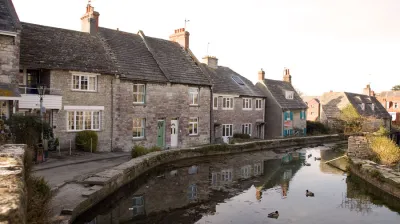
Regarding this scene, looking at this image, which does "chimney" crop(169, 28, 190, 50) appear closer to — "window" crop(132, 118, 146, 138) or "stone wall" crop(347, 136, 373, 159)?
"window" crop(132, 118, 146, 138)

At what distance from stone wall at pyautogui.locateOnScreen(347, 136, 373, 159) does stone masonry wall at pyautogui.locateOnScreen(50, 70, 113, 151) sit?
17069 millimetres

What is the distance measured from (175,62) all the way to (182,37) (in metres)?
4.03

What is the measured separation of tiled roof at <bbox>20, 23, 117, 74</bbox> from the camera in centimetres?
1972

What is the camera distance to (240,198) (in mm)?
13867

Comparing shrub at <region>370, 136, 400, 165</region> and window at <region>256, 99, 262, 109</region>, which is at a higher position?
window at <region>256, 99, 262, 109</region>

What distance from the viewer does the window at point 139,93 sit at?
78.6ft

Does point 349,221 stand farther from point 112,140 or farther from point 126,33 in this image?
point 126,33

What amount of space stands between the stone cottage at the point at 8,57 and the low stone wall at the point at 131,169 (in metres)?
6.98

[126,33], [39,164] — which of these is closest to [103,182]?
[39,164]

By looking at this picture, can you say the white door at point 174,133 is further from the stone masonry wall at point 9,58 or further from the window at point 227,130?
the stone masonry wall at point 9,58

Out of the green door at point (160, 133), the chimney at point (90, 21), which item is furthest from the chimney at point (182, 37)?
the green door at point (160, 133)

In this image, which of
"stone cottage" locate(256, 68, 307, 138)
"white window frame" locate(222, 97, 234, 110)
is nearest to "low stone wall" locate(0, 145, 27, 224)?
"white window frame" locate(222, 97, 234, 110)

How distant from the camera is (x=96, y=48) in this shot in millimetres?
23328

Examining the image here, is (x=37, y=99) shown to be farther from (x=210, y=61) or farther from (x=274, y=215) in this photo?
(x=210, y=61)
